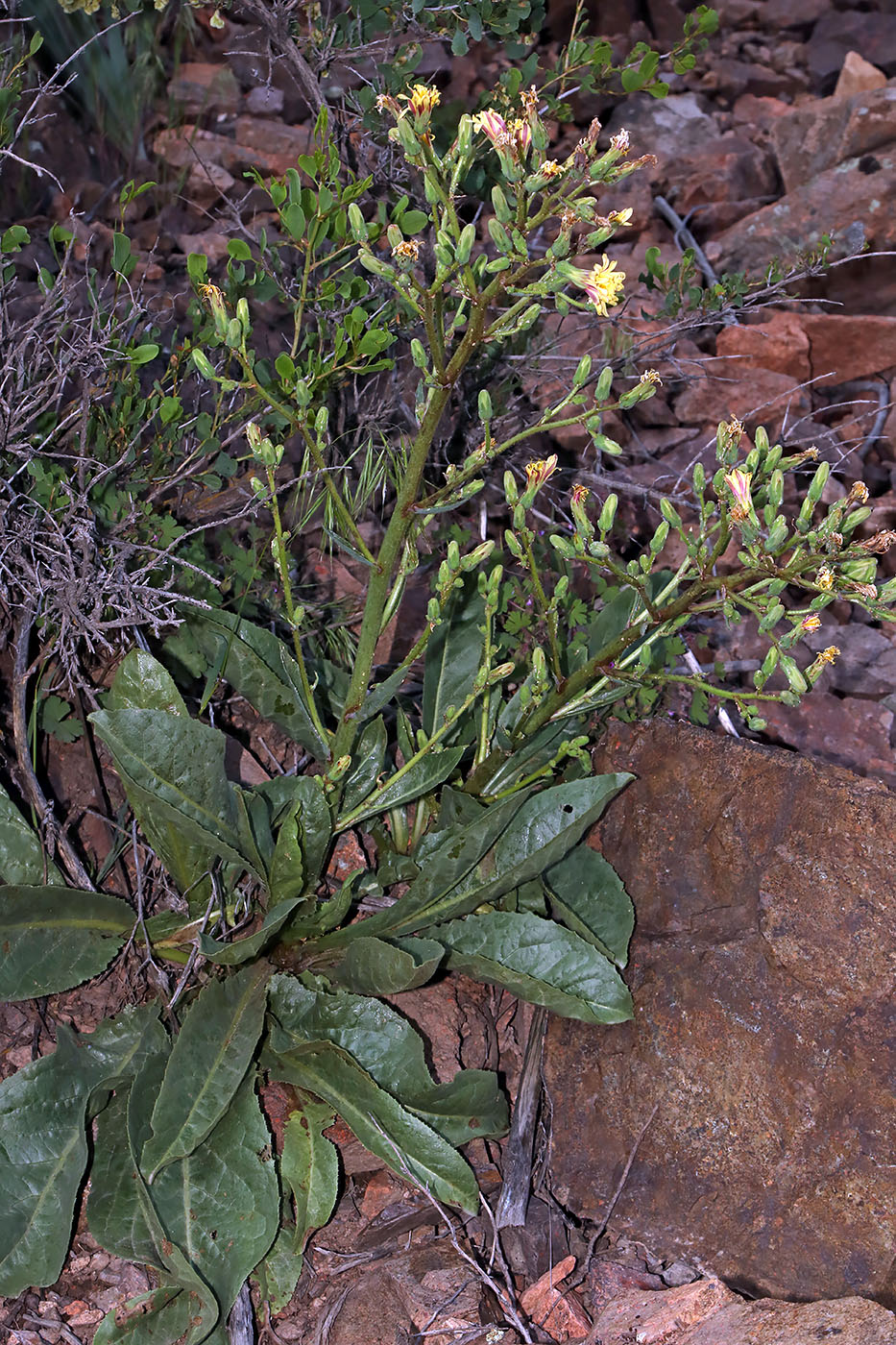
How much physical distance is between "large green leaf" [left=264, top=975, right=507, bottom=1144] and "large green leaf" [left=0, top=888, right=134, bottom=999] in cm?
42

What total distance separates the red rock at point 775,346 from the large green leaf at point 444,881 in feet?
8.03

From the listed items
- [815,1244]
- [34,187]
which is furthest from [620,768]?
[34,187]

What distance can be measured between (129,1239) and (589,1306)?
0.86m

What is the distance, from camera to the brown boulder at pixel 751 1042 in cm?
219

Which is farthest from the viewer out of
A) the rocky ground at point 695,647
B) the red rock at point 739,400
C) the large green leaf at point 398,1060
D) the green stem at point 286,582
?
the red rock at point 739,400

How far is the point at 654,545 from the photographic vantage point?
1970mm

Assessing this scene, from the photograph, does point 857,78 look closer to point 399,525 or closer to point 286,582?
point 399,525

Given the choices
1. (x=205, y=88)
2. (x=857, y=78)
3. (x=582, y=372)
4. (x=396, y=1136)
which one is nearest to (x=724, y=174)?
(x=857, y=78)

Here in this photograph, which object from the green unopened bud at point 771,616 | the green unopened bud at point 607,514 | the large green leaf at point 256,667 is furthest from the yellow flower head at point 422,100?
the large green leaf at point 256,667

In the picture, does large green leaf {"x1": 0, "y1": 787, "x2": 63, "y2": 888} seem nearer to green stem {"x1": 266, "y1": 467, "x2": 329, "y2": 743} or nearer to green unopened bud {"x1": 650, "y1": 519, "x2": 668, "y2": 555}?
green stem {"x1": 266, "y1": 467, "x2": 329, "y2": 743}

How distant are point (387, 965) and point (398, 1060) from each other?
0.21 meters

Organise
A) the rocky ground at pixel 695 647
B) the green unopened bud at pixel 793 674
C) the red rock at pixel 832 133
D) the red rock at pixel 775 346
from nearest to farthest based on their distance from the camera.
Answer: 1. the green unopened bud at pixel 793 674
2. the rocky ground at pixel 695 647
3. the red rock at pixel 775 346
4. the red rock at pixel 832 133

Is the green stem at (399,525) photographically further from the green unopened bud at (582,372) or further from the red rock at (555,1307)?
the red rock at (555,1307)

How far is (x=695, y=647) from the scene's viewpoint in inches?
132
